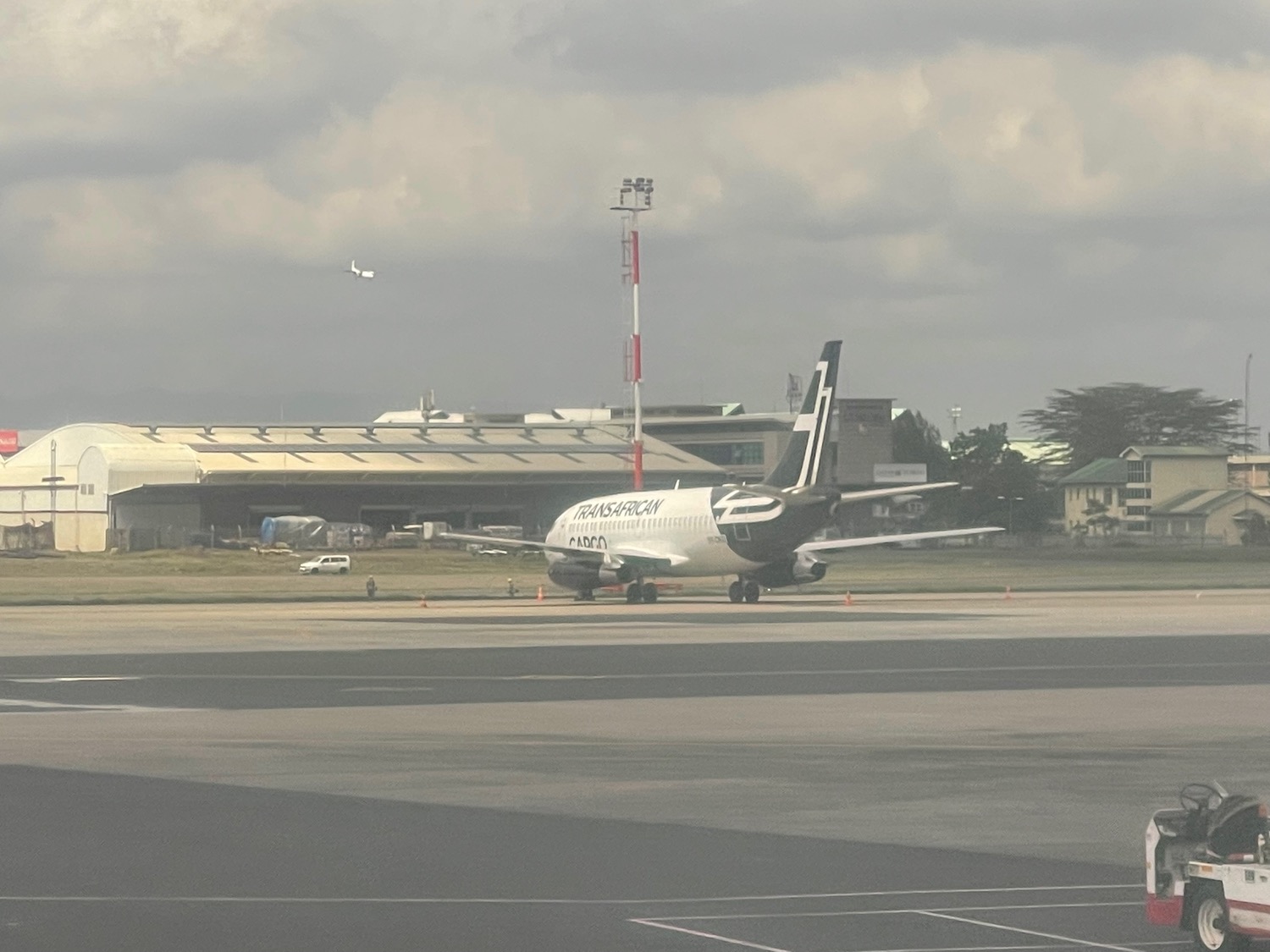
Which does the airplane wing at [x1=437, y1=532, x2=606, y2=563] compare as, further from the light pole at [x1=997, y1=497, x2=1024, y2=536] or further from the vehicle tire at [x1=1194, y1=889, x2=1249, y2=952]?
the light pole at [x1=997, y1=497, x2=1024, y2=536]

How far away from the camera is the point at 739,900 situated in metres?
13.2

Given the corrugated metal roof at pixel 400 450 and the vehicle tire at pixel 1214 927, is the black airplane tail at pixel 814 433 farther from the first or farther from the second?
the corrugated metal roof at pixel 400 450

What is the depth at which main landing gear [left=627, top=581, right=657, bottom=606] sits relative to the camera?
71.1 meters

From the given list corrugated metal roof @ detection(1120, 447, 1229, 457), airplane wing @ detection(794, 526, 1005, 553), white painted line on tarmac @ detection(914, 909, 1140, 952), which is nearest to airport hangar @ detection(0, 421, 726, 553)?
corrugated metal roof @ detection(1120, 447, 1229, 457)

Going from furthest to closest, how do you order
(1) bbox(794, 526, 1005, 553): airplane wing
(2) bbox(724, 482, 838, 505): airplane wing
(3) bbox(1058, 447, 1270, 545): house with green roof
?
(3) bbox(1058, 447, 1270, 545): house with green roof < (1) bbox(794, 526, 1005, 553): airplane wing < (2) bbox(724, 482, 838, 505): airplane wing

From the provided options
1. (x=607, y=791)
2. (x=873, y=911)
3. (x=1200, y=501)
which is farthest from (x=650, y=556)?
(x=1200, y=501)

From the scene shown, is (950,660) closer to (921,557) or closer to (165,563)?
(921,557)

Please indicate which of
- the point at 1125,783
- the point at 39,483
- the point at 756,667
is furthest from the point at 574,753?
the point at 39,483

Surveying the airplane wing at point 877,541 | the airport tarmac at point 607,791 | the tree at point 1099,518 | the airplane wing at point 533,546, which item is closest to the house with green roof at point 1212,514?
the tree at point 1099,518

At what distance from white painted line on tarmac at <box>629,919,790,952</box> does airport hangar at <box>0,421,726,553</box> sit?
126 m

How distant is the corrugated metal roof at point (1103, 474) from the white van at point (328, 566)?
9228 centimetres

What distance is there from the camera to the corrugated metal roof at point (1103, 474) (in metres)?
173

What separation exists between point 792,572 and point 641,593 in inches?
238

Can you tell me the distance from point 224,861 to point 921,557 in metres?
93.7
